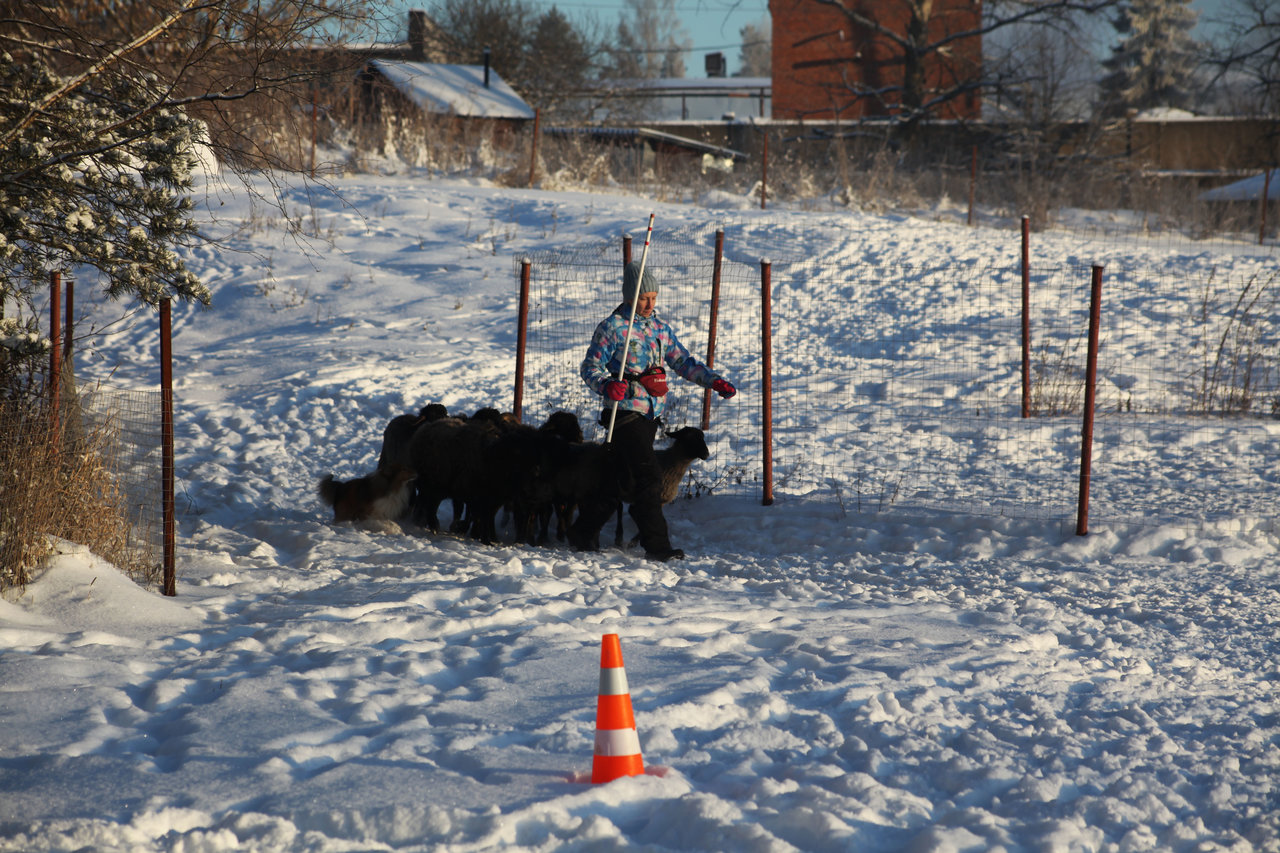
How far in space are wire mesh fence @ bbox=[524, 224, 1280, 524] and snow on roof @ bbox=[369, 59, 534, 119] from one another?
1301 centimetres

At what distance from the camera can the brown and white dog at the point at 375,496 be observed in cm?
699

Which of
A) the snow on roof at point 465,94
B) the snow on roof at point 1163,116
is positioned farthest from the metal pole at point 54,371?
the snow on roof at point 1163,116

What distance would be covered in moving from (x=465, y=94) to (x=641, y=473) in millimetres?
25030

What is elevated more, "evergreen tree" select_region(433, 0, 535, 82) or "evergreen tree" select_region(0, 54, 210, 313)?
"evergreen tree" select_region(433, 0, 535, 82)

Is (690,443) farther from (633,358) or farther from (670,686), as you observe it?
(670,686)

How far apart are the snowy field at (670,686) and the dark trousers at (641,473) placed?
0.88 feet

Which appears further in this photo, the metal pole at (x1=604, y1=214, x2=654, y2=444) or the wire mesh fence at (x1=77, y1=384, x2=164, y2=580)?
the metal pole at (x1=604, y1=214, x2=654, y2=444)

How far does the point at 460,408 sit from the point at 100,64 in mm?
6338

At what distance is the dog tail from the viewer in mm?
7129

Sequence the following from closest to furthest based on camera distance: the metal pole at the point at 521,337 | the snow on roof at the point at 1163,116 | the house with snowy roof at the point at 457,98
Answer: the metal pole at the point at 521,337
the house with snowy roof at the point at 457,98
the snow on roof at the point at 1163,116

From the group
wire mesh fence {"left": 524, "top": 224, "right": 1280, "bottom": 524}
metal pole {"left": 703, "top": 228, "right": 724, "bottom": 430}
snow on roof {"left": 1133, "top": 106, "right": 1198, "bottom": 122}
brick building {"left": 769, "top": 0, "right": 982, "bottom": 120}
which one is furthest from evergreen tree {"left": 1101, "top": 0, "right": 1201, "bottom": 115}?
metal pole {"left": 703, "top": 228, "right": 724, "bottom": 430}

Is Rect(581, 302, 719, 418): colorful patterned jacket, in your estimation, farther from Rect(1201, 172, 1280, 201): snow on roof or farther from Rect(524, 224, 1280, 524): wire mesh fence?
Rect(1201, 172, 1280, 201): snow on roof

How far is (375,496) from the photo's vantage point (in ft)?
22.9

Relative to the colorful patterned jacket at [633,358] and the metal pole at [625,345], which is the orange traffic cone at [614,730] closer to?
the metal pole at [625,345]
